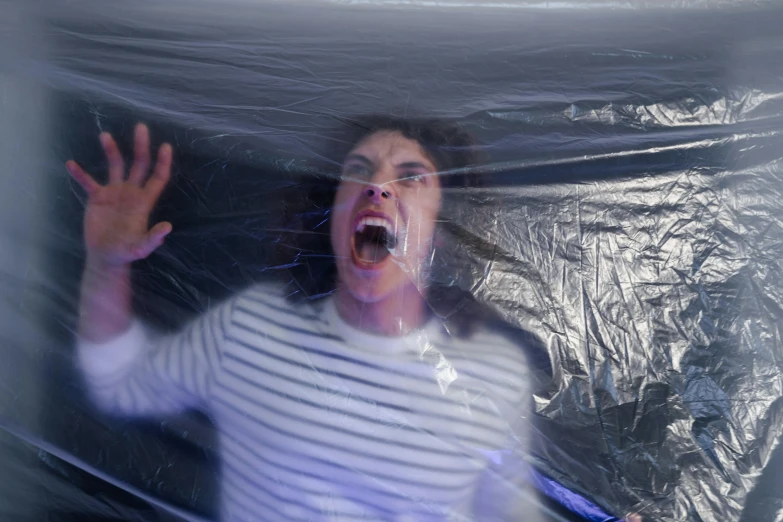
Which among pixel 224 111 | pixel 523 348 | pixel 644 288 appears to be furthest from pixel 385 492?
pixel 224 111

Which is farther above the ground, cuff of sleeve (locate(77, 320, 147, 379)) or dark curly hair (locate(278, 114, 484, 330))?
dark curly hair (locate(278, 114, 484, 330))

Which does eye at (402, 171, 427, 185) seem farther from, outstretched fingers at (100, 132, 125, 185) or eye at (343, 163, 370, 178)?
outstretched fingers at (100, 132, 125, 185)

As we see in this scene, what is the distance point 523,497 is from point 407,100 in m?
0.47

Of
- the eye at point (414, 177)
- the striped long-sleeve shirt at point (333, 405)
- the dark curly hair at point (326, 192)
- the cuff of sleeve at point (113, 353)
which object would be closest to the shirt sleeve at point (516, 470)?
the striped long-sleeve shirt at point (333, 405)

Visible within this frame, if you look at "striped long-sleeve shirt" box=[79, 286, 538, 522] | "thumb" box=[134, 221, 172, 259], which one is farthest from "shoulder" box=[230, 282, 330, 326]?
"thumb" box=[134, 221, 172, 259]

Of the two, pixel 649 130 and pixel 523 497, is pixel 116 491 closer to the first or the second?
pixel 523 497

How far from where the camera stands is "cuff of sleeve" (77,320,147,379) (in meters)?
0.65

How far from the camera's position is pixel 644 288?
63cm

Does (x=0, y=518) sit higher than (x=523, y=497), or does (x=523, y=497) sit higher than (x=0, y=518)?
(x=523, y=497)

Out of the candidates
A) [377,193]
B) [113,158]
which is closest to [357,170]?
[377,193]

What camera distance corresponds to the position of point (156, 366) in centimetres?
66

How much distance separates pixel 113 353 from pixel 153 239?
14cm

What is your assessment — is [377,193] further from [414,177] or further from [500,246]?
[500,246]

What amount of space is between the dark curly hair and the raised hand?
152 mm
